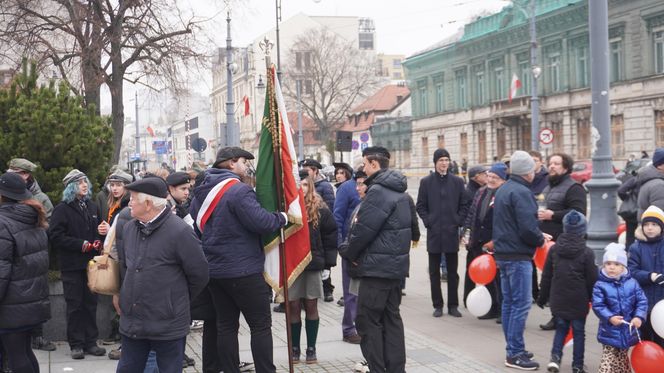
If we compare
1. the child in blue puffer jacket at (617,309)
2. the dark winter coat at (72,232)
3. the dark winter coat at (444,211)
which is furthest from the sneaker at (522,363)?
the dark winter coat at (72,232)

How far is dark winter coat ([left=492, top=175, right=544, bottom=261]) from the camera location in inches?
286

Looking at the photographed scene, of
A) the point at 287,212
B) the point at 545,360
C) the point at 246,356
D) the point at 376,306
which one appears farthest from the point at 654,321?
the point at 246,356

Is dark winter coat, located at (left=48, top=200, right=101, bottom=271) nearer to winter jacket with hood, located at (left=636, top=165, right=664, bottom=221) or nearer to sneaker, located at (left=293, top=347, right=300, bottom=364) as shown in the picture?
sneaker, located at (left=293, top=347, right=300, bottom=364)

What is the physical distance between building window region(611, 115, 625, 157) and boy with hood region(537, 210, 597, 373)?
37706mm

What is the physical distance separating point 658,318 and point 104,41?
13.5 m

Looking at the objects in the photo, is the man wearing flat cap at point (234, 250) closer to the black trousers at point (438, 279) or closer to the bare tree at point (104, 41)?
the black trousers at point (438, 279)

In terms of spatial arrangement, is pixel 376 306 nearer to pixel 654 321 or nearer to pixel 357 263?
pixel 357 263

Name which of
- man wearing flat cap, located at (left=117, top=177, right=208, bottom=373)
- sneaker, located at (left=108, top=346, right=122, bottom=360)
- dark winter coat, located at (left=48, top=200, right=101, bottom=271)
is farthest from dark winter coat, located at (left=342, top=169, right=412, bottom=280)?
dark winter coat, located at (left=48, top=200, right=101, bottom=271)

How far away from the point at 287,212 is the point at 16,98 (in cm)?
388

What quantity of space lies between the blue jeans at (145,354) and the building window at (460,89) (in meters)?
55.5

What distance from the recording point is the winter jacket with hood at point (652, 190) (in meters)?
8.00

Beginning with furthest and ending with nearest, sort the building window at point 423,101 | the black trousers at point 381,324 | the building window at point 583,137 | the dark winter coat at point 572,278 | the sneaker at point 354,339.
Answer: the building window at point 423,101
the building window at point 583,137
the sneaker at point 354,339
the dark winter coat at point 572,278
the black trousers at point 381,324

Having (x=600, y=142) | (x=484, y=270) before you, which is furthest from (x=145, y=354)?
(x=600, y=142)

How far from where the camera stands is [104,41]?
665 inches
